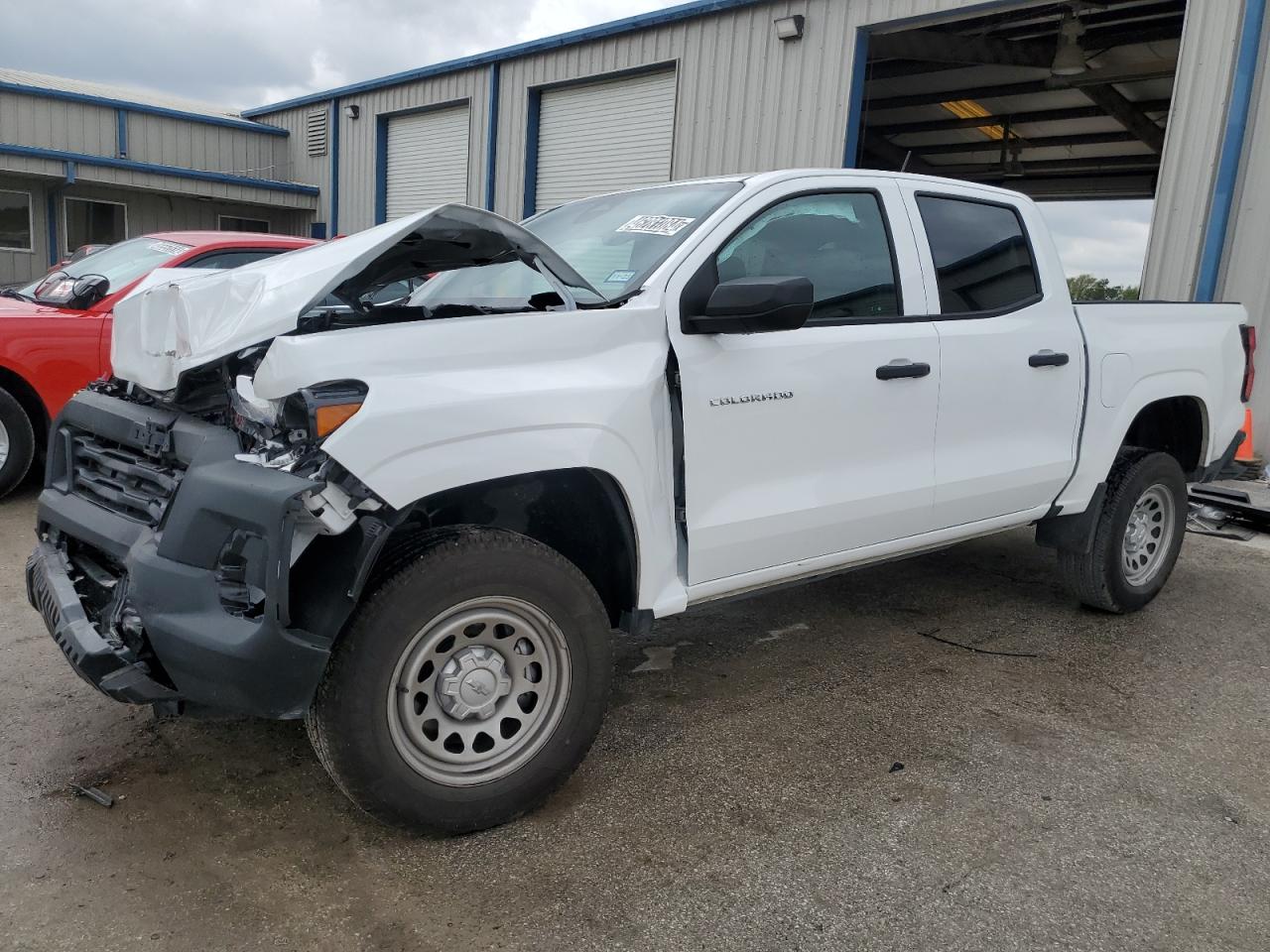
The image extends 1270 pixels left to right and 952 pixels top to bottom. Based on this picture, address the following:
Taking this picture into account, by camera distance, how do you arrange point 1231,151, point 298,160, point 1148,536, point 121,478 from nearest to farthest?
point 121,478 < point 1148,536 < point 1231,151 < point 298,160

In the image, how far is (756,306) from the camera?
2.89m

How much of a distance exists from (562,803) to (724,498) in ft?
3.50

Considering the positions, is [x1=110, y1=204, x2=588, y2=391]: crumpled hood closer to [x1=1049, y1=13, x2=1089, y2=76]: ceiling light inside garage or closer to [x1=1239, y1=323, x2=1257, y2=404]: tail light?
[x1=1239, y1=323, x2=1257, y2=404]: tail light

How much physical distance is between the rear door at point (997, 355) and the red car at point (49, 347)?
15.6 feet

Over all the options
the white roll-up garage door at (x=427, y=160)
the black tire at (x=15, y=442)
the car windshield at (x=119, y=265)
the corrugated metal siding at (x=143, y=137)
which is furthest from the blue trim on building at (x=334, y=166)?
the black tire at (x=15, y=442)

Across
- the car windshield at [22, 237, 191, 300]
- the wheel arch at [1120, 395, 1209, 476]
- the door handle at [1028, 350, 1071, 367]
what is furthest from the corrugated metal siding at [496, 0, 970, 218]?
the car windshield at [22, 237, 191, 300]

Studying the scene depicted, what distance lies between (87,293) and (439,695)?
4991 millimetres

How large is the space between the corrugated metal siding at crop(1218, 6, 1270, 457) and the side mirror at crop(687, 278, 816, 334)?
691 centimetres

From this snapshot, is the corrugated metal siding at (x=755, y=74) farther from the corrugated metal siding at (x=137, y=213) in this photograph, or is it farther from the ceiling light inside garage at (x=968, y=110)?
the corrugated metal siding at (x=137, y=213)

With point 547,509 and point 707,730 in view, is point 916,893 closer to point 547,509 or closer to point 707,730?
point 707,730

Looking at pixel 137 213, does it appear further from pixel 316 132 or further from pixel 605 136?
pixel 605 136

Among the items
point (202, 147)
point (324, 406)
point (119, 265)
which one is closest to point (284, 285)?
point (324, 406)

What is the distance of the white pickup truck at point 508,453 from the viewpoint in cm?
244

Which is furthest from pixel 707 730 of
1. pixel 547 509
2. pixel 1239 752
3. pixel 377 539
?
pixel 1239 752
